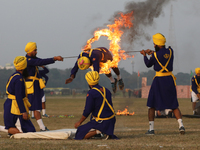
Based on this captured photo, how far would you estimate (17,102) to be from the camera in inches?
333

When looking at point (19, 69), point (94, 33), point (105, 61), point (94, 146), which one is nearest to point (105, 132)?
point (94, 146)

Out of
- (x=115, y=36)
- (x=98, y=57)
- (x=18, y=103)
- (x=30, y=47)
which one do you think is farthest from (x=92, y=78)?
(x=115, y=36)

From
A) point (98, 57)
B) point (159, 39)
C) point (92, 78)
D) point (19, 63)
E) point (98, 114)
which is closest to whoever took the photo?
point (98, 114)

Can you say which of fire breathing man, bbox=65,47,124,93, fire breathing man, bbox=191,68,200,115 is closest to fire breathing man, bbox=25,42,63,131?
fire breathing man, bbox=65,47,124,93

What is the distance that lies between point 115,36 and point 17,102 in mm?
4414

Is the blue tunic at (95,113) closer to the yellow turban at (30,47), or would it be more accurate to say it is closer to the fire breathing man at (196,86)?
the yellow turban at (30,47)

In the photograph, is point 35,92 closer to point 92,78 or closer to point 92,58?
point 92,58

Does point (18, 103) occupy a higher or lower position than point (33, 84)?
lower

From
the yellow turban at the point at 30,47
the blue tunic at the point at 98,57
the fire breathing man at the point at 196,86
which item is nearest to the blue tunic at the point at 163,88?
the blue tunic at the point at 98,57

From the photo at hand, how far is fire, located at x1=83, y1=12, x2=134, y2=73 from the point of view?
11531 millimetres

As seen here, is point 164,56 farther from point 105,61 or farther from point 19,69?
point 19,69

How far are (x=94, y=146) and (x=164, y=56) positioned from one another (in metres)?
3.45

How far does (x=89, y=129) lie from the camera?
8.17 metres

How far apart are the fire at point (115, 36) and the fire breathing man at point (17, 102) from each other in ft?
10.1
